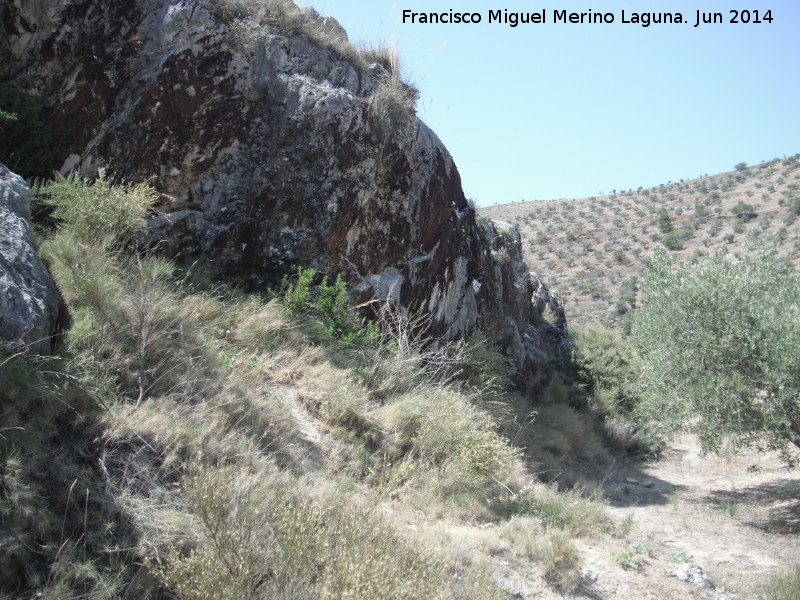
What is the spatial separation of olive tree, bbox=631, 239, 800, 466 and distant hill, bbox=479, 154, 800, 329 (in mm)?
18003

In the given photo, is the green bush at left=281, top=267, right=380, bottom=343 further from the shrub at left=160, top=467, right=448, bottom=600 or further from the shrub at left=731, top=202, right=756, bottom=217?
the shrub at left=731, top=202, right=756, bottom=217

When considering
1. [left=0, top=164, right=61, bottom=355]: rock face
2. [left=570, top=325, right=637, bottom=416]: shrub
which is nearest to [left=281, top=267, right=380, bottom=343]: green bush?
[left=0, top=164, right=61, bottom=355]: rock face

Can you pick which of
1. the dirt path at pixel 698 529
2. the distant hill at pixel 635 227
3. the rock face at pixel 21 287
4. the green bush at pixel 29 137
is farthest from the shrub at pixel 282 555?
the distant hill at pixel 635 227

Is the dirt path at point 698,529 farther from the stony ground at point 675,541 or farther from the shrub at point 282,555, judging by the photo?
the shrub at point 282,555

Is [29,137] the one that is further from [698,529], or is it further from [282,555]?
[698,529]

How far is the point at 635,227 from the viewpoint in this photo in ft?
123

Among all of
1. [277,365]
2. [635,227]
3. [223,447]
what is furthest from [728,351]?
[635,227]

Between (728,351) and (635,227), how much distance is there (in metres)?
32.7

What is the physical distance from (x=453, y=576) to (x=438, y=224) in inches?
249

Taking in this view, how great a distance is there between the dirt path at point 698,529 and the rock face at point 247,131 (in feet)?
14.9

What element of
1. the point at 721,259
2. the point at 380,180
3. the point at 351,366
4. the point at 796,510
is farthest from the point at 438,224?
the point at 796,510

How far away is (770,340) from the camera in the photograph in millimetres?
7215

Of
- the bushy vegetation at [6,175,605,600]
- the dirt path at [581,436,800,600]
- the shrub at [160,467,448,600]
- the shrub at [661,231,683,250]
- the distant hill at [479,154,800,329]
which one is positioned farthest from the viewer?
the shrub at [661,231,683,250]

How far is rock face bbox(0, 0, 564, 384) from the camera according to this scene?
714 centimetres
